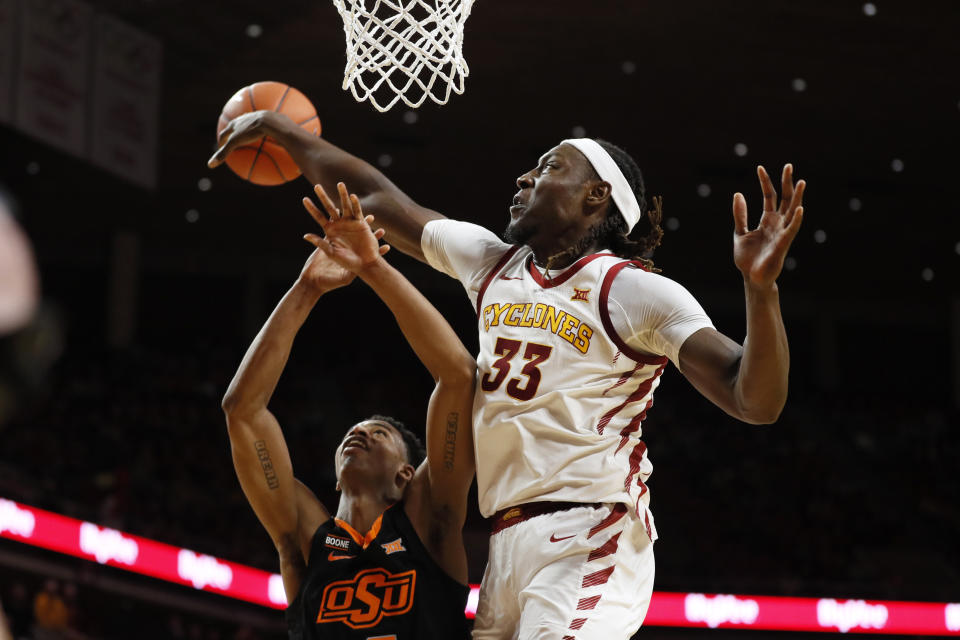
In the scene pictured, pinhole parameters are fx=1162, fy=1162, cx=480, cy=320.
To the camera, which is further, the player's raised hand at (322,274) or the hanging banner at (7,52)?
the hanging banner at (7,52)

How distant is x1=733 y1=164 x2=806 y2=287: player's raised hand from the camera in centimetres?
275

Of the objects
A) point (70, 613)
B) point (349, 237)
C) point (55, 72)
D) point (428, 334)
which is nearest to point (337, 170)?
point (349, 237)

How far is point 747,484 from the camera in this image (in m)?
15.2

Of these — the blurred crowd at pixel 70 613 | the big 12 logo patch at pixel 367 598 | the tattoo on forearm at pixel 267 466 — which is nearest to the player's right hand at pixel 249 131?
the tattoo on forearm at pixel 267 466

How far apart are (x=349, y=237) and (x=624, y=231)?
81 cm

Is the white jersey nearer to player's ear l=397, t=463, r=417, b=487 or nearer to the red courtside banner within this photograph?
player's ear l=397, t=463, r=417, b=487

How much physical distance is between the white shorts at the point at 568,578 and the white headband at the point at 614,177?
0.87m

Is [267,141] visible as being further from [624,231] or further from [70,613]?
[70,613]

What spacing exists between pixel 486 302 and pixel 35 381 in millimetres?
2265

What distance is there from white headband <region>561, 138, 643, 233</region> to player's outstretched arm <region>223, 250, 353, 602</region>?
0.85 meters

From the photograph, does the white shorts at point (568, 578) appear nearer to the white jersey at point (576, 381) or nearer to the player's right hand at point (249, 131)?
the white jersey at point (576, 381)

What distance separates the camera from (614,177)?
3.38 metres

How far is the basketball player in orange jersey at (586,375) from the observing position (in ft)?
9.30

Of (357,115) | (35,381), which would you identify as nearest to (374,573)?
(35,381)
